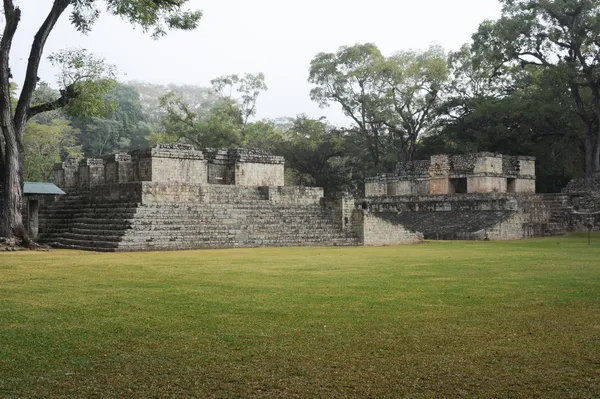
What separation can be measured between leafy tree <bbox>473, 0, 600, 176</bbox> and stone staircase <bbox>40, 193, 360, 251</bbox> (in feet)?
45.9

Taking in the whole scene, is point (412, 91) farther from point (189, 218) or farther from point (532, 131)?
point (189, 218)

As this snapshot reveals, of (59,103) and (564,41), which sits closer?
(59,103)

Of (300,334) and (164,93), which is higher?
(164,93)

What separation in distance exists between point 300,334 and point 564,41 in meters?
27.0

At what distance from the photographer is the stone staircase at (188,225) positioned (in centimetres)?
1628

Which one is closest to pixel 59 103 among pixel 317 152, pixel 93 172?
pixel 93 172

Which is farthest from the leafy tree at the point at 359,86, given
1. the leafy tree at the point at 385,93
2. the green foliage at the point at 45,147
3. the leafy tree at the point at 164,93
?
the leafy tree at the point at 164,93

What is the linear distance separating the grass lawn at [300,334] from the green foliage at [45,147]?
25444 mm

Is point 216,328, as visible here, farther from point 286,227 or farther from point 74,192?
point 74,192

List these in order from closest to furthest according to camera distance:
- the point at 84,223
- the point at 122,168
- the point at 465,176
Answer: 1. the point at 84,223
2. the point at 122,168
3. the point at 465,176

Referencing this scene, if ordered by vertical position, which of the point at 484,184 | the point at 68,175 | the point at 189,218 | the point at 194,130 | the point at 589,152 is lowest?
the point at 189,218

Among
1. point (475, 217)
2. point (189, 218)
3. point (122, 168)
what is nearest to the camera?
point (189, 218)

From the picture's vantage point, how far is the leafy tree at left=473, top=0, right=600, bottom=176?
1075 inches

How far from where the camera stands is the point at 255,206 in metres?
19.7
